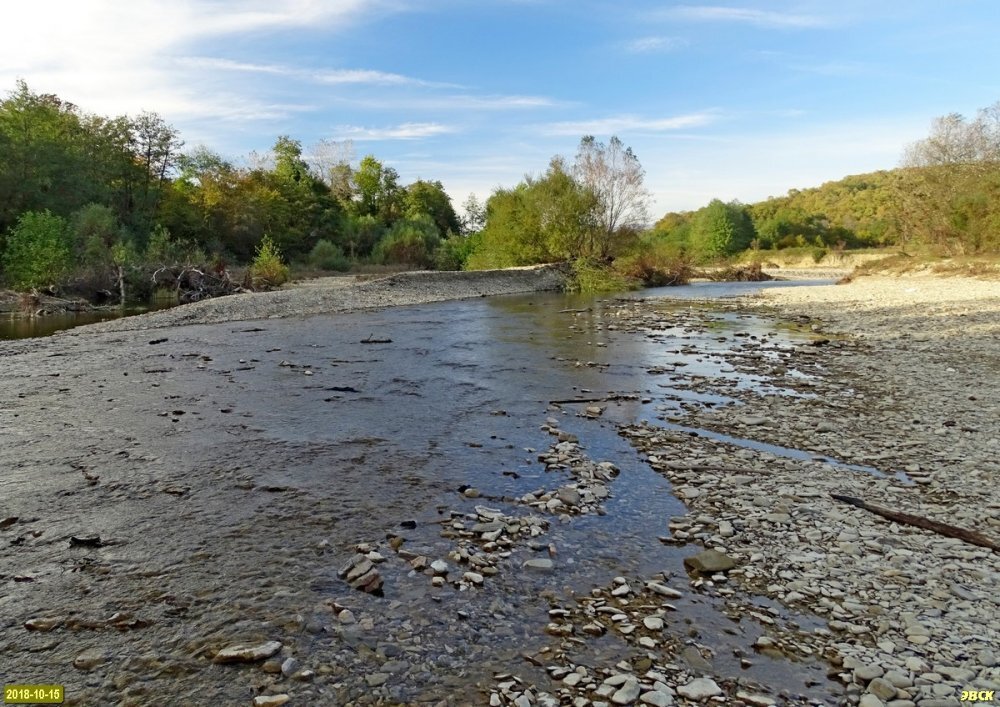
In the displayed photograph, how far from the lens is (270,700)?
3.39m

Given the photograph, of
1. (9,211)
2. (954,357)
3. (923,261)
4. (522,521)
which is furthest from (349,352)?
(923,261)

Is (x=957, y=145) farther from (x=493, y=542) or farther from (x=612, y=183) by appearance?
(x=493, y=542)

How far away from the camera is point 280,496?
21.6 ft

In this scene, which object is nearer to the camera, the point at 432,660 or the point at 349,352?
the point at 432,660

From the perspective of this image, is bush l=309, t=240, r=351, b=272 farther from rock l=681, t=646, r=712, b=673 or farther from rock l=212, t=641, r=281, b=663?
rock l=681, t=646, r=712, b=673

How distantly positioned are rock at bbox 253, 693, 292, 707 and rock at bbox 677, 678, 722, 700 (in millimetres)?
2333

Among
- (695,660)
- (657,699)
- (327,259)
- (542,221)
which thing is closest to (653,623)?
(695,660)

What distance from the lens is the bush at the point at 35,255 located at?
30.0 meters

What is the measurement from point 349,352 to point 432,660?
14202mm

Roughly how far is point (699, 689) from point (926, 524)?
11.5 ft

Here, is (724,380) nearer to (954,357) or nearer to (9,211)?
(954,357)

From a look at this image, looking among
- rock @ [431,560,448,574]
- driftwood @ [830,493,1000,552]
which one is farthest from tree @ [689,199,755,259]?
rock @ [431,560,448,574]

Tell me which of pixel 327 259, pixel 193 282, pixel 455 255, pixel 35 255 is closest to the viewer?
pixel 35 255

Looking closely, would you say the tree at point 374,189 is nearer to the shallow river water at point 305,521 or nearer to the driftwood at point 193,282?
the driftwood at point 193,282
